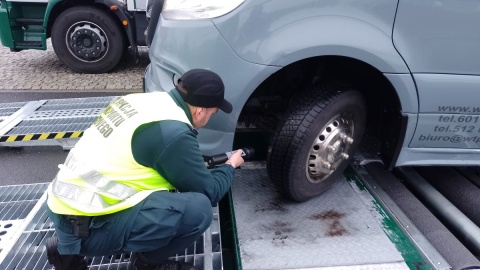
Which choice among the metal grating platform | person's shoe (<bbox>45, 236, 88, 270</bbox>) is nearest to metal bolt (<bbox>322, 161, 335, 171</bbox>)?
the metal grating platform

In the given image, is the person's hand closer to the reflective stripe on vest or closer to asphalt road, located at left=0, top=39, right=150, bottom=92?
the reflective stripe on vest

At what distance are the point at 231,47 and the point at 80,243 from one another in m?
1.23

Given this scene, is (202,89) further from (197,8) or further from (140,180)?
(197,8)

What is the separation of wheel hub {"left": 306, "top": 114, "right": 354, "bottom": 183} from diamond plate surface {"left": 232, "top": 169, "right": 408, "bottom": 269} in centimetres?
23

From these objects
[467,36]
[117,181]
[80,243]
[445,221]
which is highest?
[467,36]

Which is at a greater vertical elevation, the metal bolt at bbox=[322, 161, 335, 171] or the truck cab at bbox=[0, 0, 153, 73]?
the metal bolt at bbox=[322, 161, 335, 171]

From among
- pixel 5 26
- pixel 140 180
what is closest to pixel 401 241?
pixel 140 180

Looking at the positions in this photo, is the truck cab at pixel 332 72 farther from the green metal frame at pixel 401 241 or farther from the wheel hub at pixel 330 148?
the green metal frame at pixel 401 241

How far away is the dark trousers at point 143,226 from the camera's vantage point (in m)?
1.83

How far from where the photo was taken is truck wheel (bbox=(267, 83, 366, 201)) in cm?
244

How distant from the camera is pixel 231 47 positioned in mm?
2268

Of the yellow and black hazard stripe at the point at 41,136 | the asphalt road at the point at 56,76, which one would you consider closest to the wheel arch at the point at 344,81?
the yellow and black hazard stripe at the point at 41,136

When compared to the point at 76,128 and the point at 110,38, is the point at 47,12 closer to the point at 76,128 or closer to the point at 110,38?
the point at 110,38

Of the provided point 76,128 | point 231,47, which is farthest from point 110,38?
point 231,47
